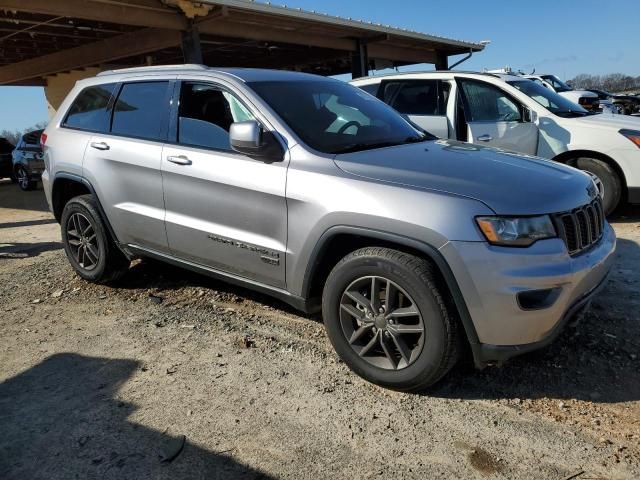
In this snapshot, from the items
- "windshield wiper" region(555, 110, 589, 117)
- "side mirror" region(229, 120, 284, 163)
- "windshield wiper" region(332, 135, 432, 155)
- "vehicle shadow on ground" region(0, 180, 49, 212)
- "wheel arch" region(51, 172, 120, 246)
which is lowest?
"vehicle shadow on ground" region(0, 180, 49, 212)

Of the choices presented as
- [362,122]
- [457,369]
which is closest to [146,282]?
[362,122]

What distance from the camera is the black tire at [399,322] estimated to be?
2.70 metres

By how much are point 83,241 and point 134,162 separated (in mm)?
1195

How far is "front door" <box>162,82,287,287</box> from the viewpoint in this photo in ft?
10.8

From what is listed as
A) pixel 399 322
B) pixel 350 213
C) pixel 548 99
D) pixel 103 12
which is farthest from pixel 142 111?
pixel 103 12

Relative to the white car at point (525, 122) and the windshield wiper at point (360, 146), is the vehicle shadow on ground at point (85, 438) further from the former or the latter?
the white car at point (525, 122)

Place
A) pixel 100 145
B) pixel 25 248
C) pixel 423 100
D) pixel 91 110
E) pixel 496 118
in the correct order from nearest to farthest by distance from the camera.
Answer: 1. pixel 100 145
2. pixel 91 110
3. pixel 496 118
4. pixel 25 248
5. pixel 423 100

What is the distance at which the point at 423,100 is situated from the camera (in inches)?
280

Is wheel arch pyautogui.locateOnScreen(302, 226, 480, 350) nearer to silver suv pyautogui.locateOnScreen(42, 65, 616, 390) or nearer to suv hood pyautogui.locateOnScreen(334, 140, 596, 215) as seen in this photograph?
silver suv pyautogui.locateOnScreen(42, 65, 616, 390)

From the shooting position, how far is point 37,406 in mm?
3016

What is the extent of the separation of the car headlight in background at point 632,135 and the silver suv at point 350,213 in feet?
11.0

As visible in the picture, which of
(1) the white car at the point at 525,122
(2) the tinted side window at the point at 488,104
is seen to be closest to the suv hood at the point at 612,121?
(1) the white car at the point at 525,122

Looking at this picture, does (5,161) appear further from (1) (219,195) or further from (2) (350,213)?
(2) (350,213)

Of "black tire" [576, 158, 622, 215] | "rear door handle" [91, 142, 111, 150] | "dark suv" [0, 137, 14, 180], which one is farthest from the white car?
"dark suv" [0, 137, 14, 180]
